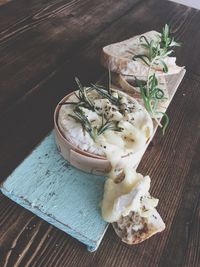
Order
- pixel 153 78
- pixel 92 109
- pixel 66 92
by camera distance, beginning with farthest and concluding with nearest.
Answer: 1. pixel 66 92
2. pixel 153 78
3. pixel 92 109

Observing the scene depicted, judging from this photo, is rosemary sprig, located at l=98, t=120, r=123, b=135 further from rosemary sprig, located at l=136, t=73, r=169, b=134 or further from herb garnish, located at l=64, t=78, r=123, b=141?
rosemary sprig, located at l=136, t=73, r=169, b=134

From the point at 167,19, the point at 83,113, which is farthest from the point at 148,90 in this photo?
the point at 167,19

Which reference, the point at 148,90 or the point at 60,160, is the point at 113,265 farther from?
the point at 148,90

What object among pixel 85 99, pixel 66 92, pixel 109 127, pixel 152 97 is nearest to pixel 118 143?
pixel 109 127

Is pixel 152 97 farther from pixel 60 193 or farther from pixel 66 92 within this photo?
pixel 60 193

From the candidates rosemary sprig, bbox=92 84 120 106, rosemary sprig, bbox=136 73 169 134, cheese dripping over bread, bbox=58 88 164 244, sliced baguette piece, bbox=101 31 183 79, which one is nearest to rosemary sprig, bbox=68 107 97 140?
cheese dripping over bread, bbox=58 88 164 244

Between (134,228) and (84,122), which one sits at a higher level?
(84,122)
